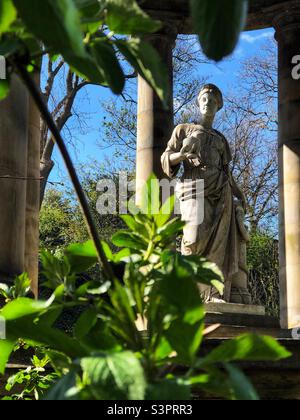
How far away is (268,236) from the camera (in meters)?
63.4

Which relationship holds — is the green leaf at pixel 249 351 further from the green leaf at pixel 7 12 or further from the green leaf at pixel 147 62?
the green leaf at pixel 7 12

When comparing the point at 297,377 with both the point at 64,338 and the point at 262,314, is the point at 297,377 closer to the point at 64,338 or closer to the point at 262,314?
the point at 262,314

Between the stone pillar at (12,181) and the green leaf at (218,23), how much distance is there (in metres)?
22.6

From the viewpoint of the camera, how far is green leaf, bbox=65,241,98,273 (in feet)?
9.71

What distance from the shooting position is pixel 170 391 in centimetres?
215

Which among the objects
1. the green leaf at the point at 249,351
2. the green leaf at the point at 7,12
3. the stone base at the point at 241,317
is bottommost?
the stone base at the point at 241,317

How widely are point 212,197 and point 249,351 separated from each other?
75.0 ft

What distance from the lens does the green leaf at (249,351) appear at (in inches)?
87.7

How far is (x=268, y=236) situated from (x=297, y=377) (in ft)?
146

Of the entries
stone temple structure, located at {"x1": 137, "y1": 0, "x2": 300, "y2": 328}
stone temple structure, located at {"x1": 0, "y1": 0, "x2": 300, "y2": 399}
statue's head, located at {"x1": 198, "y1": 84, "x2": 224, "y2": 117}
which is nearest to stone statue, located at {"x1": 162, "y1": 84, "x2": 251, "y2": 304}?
statue's head, located at {"x1": 198, "y1": 84, "x2": 224, "y2": 117}

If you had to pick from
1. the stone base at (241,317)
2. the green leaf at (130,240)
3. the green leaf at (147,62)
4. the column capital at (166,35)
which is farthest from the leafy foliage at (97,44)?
the column capital at (166,35)

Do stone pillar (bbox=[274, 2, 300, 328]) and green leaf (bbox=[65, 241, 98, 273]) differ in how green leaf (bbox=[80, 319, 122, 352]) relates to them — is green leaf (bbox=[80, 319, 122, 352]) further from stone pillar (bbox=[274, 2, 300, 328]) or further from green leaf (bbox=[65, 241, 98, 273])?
stone pillar (bbox=[274, 2, 300, 328])

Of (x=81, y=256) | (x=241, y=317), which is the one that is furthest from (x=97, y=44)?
(x=241, y=317)

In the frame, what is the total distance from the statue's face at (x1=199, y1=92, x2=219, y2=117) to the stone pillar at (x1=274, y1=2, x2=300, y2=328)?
17.0 ft
